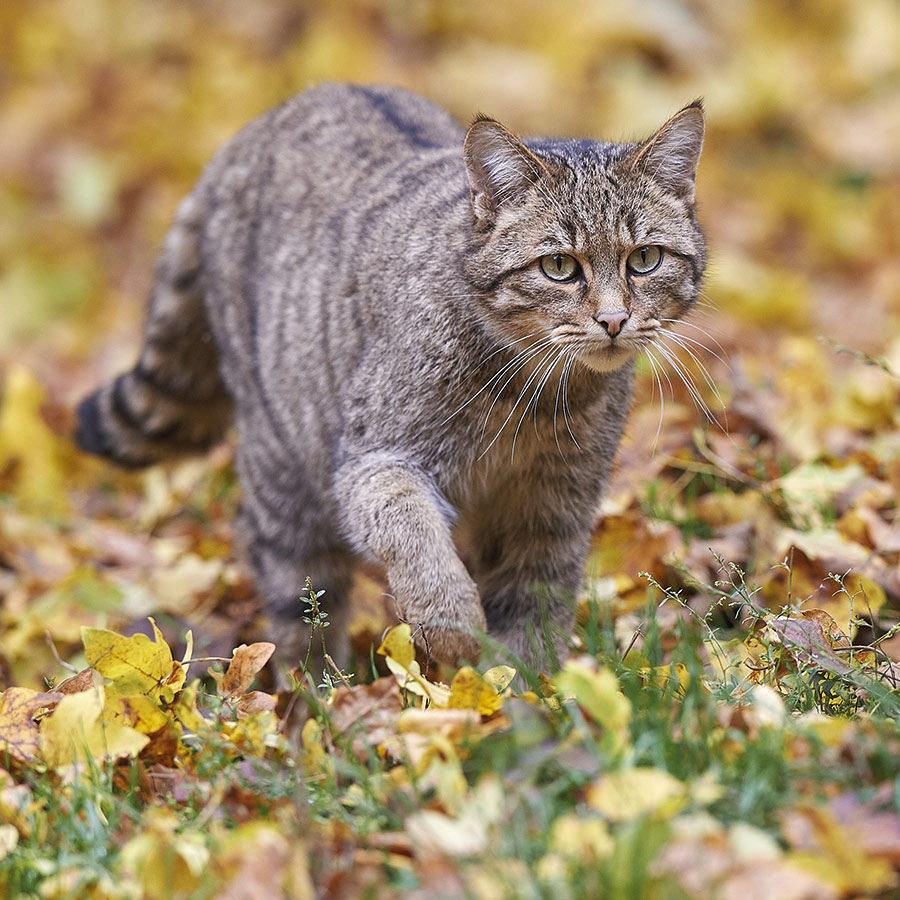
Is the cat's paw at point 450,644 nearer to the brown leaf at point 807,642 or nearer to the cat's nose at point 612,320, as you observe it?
the brown leaf at point 807,642

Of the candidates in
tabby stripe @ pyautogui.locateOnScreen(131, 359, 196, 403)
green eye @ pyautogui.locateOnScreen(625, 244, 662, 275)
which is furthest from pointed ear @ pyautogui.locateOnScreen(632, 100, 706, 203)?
Answer: tabby stripe @ pyautogui.locateOnScreen(131, 359, 196, 403)

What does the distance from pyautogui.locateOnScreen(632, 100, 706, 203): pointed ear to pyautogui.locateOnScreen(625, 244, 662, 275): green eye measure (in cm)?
21

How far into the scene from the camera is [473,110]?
8.34 m

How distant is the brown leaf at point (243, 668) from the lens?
9.37 feet

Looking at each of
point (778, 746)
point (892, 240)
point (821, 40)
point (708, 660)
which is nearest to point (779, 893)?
point (778, 746)

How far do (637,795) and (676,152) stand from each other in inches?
72.8

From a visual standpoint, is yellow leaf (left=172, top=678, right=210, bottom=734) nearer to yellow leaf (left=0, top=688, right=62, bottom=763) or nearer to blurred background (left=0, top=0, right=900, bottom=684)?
yellow leaf (left=0, top=688, right=62, bottom=763)

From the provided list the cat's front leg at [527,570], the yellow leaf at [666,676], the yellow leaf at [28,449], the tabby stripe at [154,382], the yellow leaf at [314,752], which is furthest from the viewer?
the yellow leaf at [28,449]

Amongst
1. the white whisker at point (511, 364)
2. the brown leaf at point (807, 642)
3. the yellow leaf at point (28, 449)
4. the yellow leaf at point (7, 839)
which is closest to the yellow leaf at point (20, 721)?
the yellow leaf at point (7, 839)

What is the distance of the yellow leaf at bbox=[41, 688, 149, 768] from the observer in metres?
2.57

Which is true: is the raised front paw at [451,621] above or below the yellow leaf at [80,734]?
above

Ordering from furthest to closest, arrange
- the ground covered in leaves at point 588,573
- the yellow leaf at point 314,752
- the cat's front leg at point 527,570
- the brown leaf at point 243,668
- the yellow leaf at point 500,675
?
the cat's front leg at point 527,570, the brown leaf at point 243,668, the yellow leaf at point 500,675, the yellow leaf at point 314,752, the ground covered in leaves at point 588,573

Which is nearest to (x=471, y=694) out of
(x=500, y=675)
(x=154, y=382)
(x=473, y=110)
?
(x=500, y=675)

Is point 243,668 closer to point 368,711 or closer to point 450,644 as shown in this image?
point 368,711
